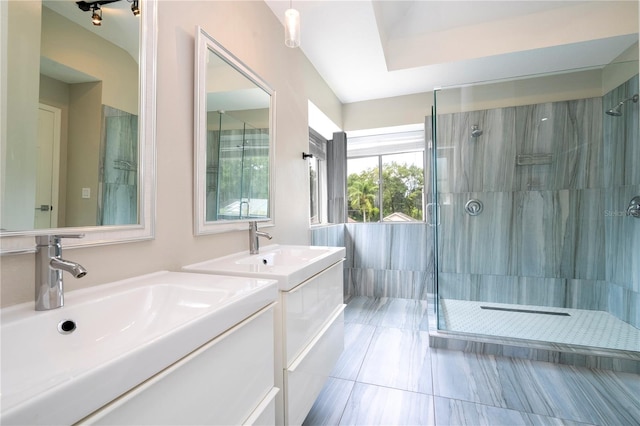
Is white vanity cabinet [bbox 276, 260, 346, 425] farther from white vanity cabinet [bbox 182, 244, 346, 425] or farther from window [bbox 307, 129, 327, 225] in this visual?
window [bbox 307, 129, 327, 225]

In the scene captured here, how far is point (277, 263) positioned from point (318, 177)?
2.14 metres

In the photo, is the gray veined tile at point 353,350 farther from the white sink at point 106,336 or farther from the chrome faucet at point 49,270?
the chrome faucet at point 49,270

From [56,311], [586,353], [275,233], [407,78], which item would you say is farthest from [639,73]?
[56,311]

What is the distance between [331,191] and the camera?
3529mm

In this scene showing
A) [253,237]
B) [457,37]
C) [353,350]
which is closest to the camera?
[253,237]

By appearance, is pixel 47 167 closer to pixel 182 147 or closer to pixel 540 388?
pixel 182 147

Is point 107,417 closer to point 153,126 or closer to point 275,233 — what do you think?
point 153,126

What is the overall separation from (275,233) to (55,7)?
1.41 metres

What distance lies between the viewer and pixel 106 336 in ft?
2.39

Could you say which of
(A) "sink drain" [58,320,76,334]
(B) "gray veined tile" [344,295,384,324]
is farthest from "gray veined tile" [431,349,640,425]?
(A) "sink drain" [58,320,76,334]

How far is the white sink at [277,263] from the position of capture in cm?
106

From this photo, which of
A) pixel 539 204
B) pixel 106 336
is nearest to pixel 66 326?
pixel 106 336

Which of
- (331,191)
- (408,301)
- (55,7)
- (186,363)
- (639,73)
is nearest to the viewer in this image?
(186,363)

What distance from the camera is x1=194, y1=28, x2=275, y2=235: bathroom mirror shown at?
50.5 inches
